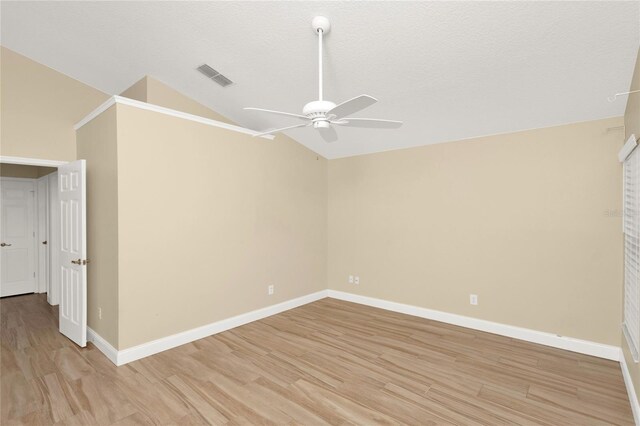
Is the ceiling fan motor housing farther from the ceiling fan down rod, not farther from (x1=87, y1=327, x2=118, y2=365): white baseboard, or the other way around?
(x1=87, y1=327, x2=118, y2=365): white baseboard

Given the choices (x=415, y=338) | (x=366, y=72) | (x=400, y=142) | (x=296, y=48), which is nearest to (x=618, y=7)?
(x=366, y=72)

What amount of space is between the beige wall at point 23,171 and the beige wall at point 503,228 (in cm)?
526

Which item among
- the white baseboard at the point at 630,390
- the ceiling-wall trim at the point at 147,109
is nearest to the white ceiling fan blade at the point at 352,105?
the ceiling-wall trim at the point at 147,109

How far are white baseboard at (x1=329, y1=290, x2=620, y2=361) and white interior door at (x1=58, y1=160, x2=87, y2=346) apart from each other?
148 inches

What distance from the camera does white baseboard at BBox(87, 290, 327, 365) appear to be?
310cm

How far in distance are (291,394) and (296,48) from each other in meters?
2.98

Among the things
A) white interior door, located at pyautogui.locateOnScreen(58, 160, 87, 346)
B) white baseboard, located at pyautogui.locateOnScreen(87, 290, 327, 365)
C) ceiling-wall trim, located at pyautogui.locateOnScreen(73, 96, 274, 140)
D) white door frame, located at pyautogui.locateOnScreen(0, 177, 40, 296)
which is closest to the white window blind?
ceiling-wall trim, located at pyautogui.locateOnScreen(73, 96, 274, 140)

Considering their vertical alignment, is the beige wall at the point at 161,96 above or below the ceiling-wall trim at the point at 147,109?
above

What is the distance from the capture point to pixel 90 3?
2662 millimetres

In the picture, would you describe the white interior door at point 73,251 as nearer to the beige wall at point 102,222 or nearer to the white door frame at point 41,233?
the beige wall at point 102,222

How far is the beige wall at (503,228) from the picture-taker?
3.25 meters

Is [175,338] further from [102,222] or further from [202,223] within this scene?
[102,222]

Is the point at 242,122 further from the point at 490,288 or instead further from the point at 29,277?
the point at 29,277

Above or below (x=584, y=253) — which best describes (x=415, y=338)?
Answer: below
